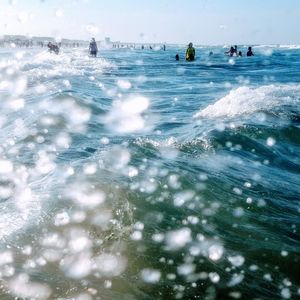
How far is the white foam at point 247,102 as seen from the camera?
436 inches

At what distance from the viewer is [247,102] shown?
12.2 meters

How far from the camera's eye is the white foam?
36.4 ft

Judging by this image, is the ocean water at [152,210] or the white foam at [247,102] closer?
the ocean water at [152,210]

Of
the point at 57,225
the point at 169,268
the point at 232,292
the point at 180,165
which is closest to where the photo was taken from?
the point at 232,292

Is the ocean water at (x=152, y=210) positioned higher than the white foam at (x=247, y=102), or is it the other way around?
the ocean water at (x=152, y=210)

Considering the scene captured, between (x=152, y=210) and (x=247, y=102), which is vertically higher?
(x=152, y=210)

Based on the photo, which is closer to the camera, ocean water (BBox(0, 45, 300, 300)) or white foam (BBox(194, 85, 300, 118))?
ocean water (BBox(0, 45, 300, 300))

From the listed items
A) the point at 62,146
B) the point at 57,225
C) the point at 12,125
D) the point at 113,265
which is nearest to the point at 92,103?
the point at 12,125

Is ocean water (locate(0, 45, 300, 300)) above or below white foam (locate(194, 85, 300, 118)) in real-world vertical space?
above

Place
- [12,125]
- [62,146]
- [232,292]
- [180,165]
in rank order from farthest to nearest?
[12,125] → [62,146] → [180,165] → [232,292]

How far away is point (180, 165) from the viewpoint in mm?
6398

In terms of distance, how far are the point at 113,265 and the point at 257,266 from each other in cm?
149

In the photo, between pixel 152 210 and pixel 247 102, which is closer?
pixel 152 210

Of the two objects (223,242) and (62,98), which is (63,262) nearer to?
(223,242)
